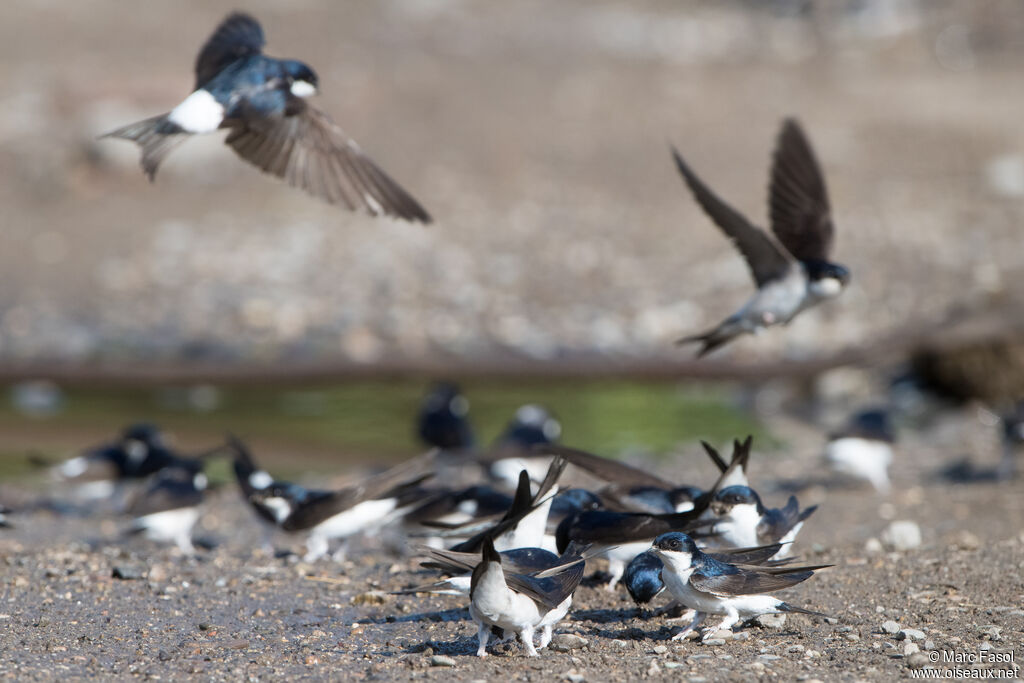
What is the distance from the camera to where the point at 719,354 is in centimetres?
1216

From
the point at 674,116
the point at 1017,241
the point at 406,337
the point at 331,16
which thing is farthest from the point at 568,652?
the point at 331,16

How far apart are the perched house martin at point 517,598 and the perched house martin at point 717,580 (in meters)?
0.35

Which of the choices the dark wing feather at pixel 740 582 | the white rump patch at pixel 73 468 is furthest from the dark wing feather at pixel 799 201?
the white rump patch at pixel 73 468

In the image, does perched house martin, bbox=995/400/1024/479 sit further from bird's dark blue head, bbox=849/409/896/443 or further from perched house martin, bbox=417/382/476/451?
perched house martin, bbox=417/382/476/451

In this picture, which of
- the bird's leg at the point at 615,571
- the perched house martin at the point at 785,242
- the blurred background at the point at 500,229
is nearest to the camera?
the bird's leg at the point at 615,571

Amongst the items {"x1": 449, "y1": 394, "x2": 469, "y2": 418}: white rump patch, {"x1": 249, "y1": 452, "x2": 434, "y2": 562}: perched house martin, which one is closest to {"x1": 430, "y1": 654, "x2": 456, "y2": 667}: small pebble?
{"x1": 249, "y1": 452, "x2": 434, "y2": 562}: perched house martin

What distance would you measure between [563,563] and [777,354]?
26.8ft

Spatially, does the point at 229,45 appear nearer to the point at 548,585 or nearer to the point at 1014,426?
the point at 548,585

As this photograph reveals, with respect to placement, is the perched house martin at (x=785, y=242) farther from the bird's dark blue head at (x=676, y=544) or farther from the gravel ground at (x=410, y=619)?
the bird's dark blue head at (x=676, y=544)

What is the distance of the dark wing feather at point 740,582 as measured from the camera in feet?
14.0

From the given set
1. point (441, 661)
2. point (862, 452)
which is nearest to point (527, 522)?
point (441, 661)

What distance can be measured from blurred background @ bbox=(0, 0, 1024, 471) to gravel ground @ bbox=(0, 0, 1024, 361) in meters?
0.05

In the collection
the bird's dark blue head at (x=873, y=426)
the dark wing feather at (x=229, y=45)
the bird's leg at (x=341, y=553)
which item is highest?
the dark wing feather at (x=229, y=45)

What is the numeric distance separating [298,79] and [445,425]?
3.79m
